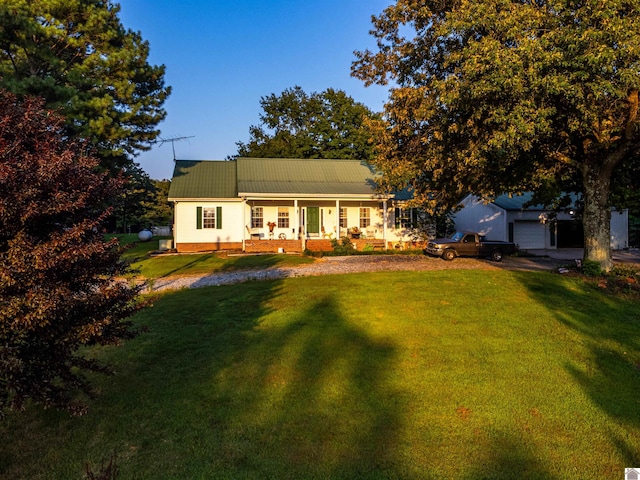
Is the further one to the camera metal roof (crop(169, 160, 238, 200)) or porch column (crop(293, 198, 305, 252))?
metal roof (crop(169, 160, 238, 200))

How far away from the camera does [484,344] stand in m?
6.73

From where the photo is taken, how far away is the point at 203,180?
81.3 ft

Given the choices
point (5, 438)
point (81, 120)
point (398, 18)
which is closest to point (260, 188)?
point (81, 120)

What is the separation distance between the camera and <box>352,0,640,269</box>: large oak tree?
27.8 ft

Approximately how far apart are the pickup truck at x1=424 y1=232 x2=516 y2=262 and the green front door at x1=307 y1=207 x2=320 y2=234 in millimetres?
7363

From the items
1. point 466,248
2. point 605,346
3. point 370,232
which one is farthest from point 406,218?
point 605,346

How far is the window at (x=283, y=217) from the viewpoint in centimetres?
2391

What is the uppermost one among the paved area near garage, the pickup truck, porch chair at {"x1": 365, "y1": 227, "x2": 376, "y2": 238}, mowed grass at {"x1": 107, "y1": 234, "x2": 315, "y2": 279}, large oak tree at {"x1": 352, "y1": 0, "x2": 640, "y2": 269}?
large oak tree at {"x1": 352, "y1": 0, "x2": 640, "y2": 269}

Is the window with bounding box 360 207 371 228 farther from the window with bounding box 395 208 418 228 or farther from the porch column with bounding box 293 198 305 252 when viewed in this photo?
the porch column with bounding box 293 198 305 252

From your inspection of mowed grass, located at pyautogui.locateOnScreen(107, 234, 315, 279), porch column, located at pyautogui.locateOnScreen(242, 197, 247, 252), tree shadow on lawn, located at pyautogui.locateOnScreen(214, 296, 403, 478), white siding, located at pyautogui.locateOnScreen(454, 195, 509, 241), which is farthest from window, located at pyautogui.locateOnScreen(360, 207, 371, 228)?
tree shadow on lawn, located at pyautogui.locateOnScreen(214, 296, 403, 478)

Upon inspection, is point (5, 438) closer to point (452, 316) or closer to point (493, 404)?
point (493, 404)

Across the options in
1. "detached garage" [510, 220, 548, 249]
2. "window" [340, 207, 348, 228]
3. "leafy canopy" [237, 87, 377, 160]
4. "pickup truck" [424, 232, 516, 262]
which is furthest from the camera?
"leafy canopy" [237, 87, 377, 160]

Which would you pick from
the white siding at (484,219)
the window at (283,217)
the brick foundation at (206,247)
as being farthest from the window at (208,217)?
the white siding at (484,219)

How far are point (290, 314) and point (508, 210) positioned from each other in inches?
810
